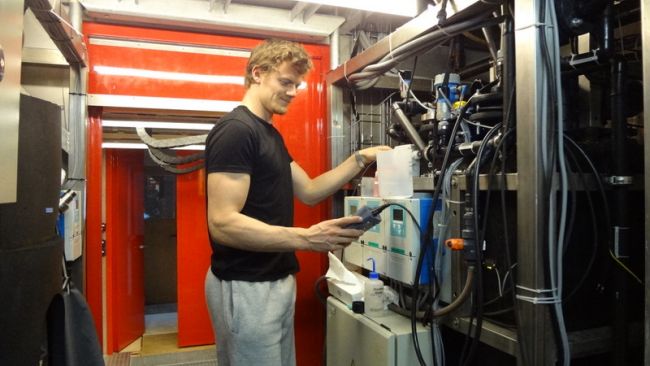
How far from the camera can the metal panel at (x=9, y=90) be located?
2.85 feet

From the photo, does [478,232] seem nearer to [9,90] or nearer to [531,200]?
[531,200]

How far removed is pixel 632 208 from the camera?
1307mm

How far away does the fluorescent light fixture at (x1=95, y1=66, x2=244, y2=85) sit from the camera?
239 centimetres

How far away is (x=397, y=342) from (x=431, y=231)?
412 millimetres

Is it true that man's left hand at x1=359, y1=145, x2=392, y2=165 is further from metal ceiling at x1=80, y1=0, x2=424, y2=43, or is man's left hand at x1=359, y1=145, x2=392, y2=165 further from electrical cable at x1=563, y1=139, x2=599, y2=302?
metal ceiling at x1=80, y1=0, x2=424, y2=43

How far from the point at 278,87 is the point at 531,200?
1059mm

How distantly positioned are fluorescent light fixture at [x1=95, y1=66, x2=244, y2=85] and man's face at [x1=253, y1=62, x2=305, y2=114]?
92 centimetres

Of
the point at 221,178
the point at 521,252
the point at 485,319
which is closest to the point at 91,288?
the point at 221,178

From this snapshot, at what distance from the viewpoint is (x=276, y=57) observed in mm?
1703

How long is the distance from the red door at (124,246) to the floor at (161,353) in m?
0.11

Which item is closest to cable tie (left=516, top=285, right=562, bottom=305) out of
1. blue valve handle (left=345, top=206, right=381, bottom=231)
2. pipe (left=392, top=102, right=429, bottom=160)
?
blue valve handle (left=345, top=206, right=381, bottom=231)

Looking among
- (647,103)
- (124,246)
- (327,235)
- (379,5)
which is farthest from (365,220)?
(124,246)

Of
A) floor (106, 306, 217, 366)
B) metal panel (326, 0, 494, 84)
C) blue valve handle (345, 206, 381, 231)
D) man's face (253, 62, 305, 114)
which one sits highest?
metal panel (326, 0, 494, 84)

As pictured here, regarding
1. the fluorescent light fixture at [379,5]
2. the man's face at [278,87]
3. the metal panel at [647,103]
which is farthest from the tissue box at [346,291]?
the fluorescent light fixture at [379,5]
